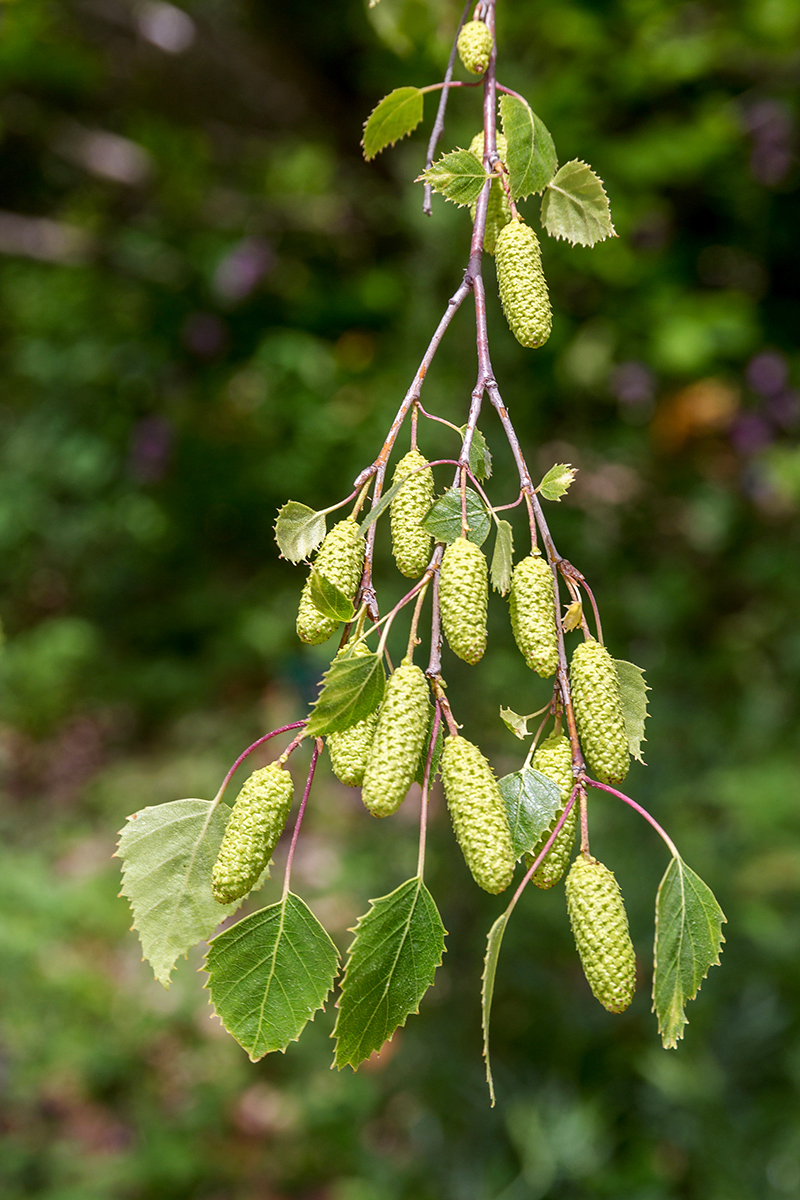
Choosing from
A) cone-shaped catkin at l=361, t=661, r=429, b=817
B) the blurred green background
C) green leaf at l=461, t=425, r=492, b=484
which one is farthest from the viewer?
the blurred green background

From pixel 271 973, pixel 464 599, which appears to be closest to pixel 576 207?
pixel 464 599

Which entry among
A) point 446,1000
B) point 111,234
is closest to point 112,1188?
point 446,1000

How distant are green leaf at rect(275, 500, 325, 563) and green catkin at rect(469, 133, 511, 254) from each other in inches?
9.4

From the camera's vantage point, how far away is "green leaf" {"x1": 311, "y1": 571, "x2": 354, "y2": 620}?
48cm

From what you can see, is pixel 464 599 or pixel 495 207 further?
pixel 495 207

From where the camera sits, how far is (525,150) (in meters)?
0.59

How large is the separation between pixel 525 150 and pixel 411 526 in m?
0.27

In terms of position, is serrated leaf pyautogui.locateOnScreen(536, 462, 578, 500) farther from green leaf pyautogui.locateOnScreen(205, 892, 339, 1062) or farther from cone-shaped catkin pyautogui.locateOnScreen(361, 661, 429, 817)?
green leaf pyautogui.locateOnScreen(205, 892, 339, 1062)

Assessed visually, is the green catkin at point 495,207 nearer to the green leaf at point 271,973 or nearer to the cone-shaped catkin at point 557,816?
the cone-shaped catkin at point 557,816

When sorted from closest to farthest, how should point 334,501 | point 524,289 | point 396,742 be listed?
point 396,742, point 524,289, point 334,501

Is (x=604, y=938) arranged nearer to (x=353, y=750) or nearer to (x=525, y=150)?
(x=353, y=750)

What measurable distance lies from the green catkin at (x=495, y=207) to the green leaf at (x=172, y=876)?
45cm

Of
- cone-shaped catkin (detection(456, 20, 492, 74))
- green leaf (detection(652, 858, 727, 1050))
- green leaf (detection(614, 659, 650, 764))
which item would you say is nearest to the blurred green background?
cone-shaped catkin (detection(456, 20, 492, 74))

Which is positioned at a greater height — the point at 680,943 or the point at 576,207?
the point at 576,207
